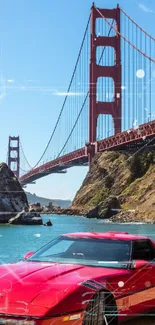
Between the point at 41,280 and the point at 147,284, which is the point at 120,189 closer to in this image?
the point at 147,284

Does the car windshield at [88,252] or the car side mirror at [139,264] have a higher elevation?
the car windshield at [88,252]

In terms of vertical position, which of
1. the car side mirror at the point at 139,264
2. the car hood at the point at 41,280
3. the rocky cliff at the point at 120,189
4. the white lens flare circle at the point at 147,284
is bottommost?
the rocky cliff at the point at 120,189

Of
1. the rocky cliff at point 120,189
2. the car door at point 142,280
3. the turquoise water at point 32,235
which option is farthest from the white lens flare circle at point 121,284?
the rocky cliff at point 120,189

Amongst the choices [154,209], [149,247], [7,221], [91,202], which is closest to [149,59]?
[154,209]

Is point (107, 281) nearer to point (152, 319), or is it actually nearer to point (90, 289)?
point (90, 289)

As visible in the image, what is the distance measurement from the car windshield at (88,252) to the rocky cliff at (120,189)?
96.8 feet

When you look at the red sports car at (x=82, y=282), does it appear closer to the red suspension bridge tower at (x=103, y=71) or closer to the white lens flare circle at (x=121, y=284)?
the white lens flare circle at (x=121, y=284)

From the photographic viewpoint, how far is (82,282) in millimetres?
5277

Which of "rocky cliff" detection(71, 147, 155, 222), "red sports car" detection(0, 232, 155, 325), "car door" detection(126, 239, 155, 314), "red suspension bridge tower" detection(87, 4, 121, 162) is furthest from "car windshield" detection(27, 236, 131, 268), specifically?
"red suspension bridge tower" detection(87, 4, 121, 162)

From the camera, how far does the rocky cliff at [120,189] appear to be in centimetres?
4492

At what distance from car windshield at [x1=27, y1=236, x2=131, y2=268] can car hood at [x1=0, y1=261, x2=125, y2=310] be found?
175mm

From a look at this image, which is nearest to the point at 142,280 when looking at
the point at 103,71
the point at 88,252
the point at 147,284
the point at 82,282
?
the point at 147,284

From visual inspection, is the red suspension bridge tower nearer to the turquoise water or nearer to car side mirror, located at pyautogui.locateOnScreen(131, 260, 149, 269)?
the turquoise water

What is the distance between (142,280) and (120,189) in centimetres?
5076
